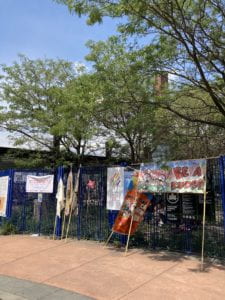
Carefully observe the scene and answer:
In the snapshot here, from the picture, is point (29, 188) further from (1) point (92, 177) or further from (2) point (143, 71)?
(2) point (143, 71)

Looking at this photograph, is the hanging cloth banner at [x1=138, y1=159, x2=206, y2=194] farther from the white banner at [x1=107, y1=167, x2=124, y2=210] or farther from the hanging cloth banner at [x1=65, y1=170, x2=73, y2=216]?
the hanging cloth banner at [x1=65, y1=170, x2=73, y2=216]

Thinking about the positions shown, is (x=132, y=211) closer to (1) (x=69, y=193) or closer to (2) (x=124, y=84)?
(1) (x=69, y=193)

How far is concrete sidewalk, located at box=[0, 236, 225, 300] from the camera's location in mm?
6352

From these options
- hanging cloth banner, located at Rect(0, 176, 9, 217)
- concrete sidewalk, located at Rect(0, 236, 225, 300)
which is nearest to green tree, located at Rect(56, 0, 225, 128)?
concrete sidewalk, located at Rect(0, 236, 225, 300)

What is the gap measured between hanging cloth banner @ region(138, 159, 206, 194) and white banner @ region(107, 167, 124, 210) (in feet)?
2.25

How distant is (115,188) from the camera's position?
10.2m

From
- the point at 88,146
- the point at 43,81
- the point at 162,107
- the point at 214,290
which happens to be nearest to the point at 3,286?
the point at 214,290

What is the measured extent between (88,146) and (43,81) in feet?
13.0

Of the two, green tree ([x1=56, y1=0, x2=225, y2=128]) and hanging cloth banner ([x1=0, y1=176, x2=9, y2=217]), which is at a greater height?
green tree ([x1=56, y1=0, x2=225, y2=128])

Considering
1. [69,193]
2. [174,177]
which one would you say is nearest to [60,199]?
[69,193]

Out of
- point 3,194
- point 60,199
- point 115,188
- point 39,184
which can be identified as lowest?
point 60,199

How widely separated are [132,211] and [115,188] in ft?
3.23

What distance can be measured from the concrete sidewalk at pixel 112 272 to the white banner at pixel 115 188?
116 cm

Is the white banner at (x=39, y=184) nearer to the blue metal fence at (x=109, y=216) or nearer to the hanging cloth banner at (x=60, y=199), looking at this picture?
the blue metal fence at (x=109, y=216)
